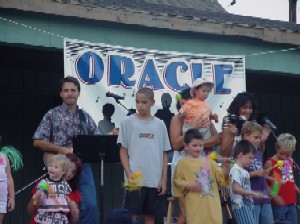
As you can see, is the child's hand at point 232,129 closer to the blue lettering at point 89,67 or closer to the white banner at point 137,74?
the white banner at point 137,74

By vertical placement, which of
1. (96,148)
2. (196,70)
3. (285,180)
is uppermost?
(196,70)

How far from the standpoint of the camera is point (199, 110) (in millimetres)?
7668

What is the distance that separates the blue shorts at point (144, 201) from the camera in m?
7.35

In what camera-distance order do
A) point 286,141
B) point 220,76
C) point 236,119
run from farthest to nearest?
point 220,76 → point 286,141 → point 236,119

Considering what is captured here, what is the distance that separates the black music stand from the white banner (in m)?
1.13

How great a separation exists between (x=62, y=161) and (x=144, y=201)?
89 centimetres

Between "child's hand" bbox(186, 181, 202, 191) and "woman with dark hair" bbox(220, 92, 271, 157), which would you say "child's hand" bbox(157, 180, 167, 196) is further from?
"woman with dark hair" bbox(220, 92, 271, 157)

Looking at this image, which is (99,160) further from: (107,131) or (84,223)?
(107,131)

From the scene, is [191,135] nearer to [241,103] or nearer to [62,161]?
[241,103]

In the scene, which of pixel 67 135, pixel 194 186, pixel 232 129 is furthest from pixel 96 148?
pixel 232 129

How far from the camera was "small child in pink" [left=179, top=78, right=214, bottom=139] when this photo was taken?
7668mm

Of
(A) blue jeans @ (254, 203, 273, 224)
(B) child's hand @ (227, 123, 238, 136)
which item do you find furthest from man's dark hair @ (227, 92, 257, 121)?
(A) blue jeans @ (254, 203, 273, 224)

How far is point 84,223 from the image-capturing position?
25.1 ft

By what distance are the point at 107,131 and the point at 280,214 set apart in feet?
7.19
